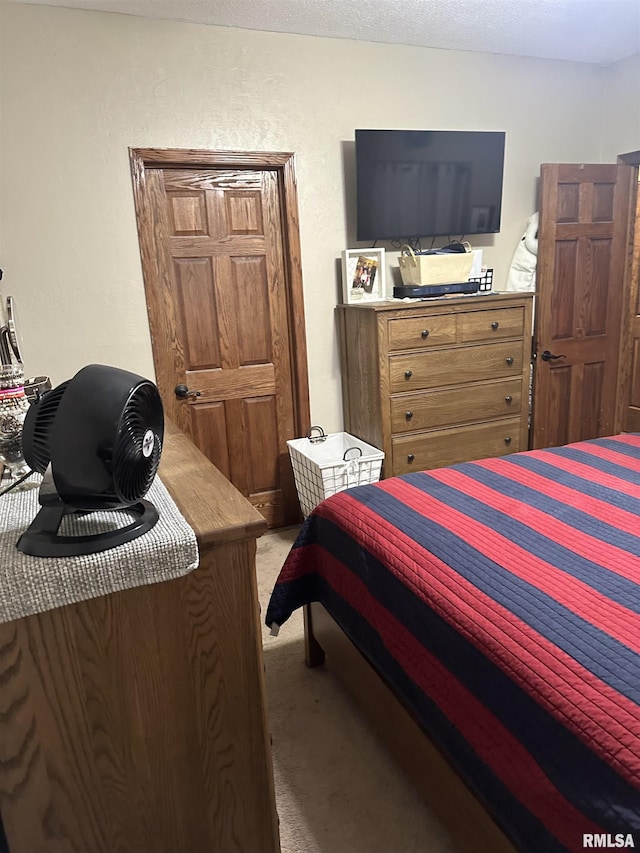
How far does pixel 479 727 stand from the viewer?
119 cm

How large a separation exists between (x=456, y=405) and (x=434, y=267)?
0.77m

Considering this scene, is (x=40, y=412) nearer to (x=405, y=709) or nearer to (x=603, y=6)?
(x=405, y=709)

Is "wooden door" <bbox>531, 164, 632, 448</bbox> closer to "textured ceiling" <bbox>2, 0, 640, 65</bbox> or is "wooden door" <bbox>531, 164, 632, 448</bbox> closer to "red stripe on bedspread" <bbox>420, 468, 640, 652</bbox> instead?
"textured ceiling" <bbox>2, 0, 640, 65</bbox>

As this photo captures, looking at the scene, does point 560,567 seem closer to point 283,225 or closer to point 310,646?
point 310,646

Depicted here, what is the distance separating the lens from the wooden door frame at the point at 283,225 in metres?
2.81

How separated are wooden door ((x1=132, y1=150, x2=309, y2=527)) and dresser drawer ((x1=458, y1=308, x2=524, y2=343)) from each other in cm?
91

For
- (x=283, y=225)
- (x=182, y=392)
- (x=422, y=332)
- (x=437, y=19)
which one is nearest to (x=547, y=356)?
(x=422, y=332)

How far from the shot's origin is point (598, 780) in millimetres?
939

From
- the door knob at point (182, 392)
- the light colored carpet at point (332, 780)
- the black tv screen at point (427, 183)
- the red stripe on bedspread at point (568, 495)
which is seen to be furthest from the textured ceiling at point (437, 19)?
the light colored carpet at point (332, 780)

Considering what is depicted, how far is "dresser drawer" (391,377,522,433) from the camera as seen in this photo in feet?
10.2

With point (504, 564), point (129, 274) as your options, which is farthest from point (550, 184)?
point (504, 564)

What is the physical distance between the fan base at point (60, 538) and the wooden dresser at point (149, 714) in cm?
10

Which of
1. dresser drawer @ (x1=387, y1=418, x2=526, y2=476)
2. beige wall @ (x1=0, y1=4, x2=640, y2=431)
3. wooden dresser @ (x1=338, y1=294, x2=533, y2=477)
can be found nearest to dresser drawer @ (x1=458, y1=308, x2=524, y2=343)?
wooden dresser @ (x1=338, y1=294, x2=533, y2=477)

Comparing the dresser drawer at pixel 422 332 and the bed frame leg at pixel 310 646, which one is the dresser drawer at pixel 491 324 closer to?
the dresser drawer at pixel 422 332
